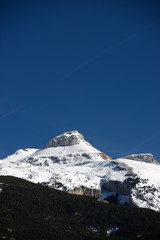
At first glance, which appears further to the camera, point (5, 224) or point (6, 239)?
point (5, 224)

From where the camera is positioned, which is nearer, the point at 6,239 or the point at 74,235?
the point at 6,239

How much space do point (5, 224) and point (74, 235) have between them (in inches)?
1377

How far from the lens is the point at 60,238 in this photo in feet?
628

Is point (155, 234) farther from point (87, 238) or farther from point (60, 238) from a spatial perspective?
point (60, 238)

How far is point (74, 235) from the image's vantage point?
19938 centimetres

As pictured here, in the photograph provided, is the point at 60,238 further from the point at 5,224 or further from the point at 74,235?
the point at 5,224

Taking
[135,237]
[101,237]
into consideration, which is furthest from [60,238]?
[135,237]

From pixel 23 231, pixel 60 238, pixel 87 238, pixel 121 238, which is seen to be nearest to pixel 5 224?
pixel 23 231

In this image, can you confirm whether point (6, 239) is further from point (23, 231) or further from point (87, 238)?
point (87, 238)

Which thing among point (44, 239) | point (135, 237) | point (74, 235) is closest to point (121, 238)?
point (135, 237)

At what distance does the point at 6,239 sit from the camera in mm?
177625

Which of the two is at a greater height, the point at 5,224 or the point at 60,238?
the point at 5,224

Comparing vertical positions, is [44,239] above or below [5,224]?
below

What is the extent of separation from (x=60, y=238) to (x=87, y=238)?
13.9 meters
